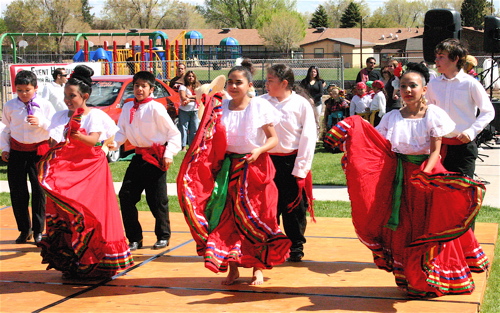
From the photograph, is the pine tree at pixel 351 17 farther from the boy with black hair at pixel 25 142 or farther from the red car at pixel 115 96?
the boy with black hair at pixel 25 142

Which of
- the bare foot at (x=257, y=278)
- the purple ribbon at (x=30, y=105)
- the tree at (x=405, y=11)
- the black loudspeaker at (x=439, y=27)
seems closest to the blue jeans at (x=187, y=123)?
the black loudspeaker at (x=439, y=27)

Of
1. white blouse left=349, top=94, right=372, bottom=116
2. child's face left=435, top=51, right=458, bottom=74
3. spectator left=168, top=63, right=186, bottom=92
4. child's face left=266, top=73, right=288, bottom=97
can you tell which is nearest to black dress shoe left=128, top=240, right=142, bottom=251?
child's face left=266, top=73, right=288, bottom=97

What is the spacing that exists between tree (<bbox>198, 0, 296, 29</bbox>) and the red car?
252 feet

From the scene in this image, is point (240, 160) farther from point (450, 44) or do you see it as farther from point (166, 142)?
point (450, 44)

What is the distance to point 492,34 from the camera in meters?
11.2

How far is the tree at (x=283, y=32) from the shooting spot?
72500 millimetres

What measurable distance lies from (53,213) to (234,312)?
173 centimetres

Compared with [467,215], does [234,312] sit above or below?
below

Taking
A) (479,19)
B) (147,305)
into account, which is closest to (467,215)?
(147,305)

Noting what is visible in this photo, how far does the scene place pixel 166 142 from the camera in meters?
6.34

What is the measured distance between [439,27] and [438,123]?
14.2 feet

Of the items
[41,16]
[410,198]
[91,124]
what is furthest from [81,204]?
[41,16]

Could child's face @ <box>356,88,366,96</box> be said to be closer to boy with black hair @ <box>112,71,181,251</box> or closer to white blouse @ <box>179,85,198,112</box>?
white blouse @ <box>179,85,198,112</box>

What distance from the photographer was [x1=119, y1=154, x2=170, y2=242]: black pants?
6355mm
